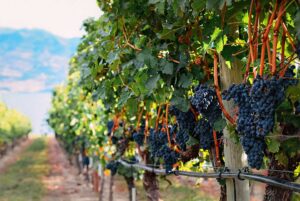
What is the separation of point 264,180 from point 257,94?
67cm

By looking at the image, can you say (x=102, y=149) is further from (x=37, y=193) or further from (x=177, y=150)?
(x=37, y=193)

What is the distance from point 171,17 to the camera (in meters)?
2.72

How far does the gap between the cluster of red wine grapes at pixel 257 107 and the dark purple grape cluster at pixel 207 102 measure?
0.28 m

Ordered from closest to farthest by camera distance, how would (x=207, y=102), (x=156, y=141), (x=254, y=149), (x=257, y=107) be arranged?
(x=257, y=107)
(x=254, y=149)
(x=207, y=102)
(x=156, y=141)

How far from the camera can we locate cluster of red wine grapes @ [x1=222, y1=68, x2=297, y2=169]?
1.69 m

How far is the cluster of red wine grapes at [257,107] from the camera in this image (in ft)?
5.55

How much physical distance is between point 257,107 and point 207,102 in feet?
2.15

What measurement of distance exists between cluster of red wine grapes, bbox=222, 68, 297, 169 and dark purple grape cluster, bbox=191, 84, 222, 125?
276mm

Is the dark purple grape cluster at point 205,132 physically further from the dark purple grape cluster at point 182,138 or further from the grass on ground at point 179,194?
the grass on ground at point 179,194

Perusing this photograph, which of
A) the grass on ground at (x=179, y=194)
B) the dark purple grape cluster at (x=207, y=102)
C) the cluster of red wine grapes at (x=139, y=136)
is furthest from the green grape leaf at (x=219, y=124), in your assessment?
the cluster of red wine grapes at (x=139, y=136)

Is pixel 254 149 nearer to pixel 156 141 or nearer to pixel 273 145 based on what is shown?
pixel 273 145

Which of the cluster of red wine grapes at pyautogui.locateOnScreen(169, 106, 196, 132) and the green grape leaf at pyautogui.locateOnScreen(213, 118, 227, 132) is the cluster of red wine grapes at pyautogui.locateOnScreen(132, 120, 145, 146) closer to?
the cluster of red wine grapes at pyautogui.locateOnScreen(169, 106, 196, 132)

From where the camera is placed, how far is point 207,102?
2398 millimetres

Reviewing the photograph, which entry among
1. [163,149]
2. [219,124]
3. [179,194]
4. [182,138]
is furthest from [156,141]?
[179,194]
